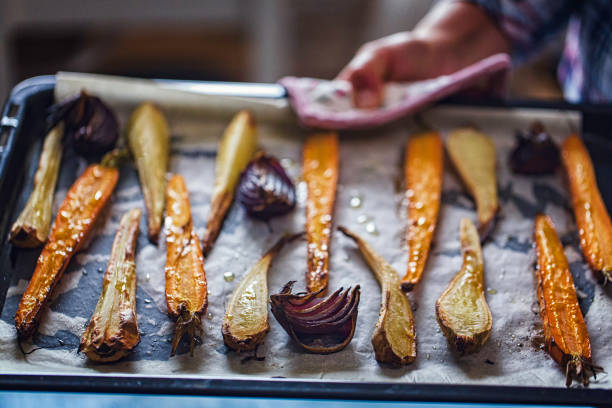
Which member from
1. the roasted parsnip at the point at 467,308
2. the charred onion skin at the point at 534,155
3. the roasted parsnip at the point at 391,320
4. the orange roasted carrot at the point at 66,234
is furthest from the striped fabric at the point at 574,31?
the orange roasted carrot at the point at 66,234

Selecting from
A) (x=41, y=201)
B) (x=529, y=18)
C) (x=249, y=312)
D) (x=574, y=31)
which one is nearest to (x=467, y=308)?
(x=249, y=312)

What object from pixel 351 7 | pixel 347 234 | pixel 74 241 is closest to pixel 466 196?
pixel 347 234

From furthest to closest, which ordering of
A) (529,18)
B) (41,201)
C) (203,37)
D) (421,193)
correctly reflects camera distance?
(203,37) → (529,18) → (421,193) → (41,201)

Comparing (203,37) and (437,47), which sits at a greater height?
(203,37)

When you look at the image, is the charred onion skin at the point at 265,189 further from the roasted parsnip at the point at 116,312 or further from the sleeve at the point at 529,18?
the sleeve at the point at 529,18

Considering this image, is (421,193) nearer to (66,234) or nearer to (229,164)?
(229,164)

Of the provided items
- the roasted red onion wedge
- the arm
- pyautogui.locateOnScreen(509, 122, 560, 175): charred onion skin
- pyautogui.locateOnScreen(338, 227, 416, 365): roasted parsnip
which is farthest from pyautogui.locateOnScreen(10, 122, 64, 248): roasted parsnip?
pyautogui.locateOnScreen(509, 122, 560, 175): charred onion skin
